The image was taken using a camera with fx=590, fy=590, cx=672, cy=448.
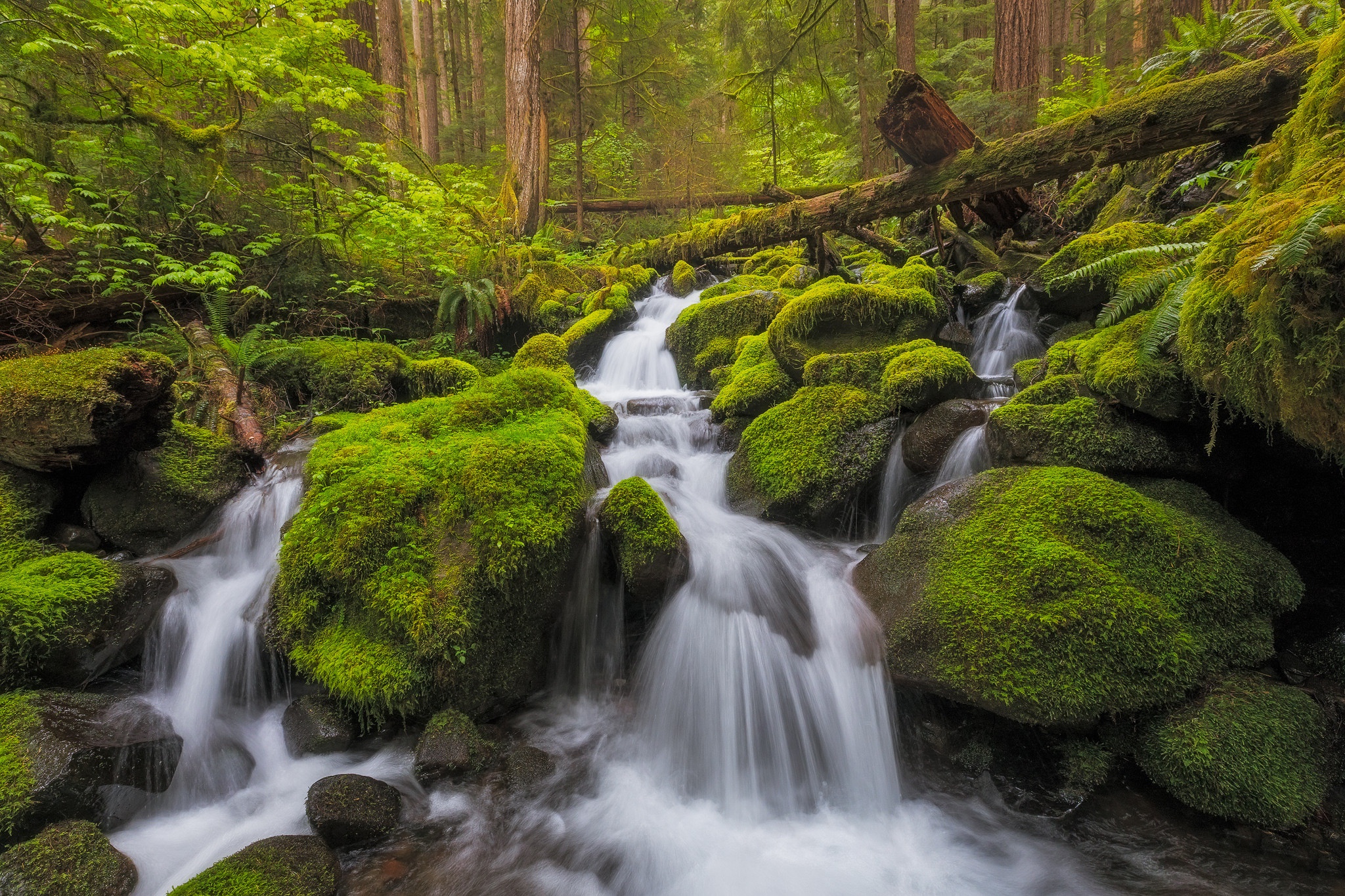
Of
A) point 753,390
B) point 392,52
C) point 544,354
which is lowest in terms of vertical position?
point 753,390

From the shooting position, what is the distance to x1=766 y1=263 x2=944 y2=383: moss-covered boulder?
21.5 feet

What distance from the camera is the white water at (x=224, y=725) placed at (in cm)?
313

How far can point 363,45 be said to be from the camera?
11148mm

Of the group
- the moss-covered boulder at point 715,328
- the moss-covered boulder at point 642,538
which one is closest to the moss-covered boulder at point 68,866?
the moss-covered boulder at point 642,538

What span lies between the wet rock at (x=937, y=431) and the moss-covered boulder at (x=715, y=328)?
3.58 meters

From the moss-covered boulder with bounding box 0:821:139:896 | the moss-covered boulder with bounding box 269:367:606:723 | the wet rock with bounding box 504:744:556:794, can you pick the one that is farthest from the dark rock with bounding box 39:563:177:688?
the wet rock with bounding box 504:744:556:794

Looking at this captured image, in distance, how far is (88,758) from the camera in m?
3.00

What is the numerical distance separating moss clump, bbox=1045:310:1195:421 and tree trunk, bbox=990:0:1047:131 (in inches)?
304

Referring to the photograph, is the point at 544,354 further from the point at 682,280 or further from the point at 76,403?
the point at 76,403

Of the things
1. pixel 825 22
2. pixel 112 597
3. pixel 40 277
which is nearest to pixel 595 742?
pixel 112 597

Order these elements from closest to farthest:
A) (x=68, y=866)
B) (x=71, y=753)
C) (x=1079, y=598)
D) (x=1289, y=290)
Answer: (x=1289, y=290)
(x=68, y=866)
(x=71, y=753)
(x=1079, y=598)

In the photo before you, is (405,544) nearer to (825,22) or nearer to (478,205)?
(478,205)

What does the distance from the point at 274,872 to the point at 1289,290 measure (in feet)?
16.7

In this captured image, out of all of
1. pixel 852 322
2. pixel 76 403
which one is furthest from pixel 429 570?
pixel 852 322
